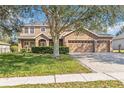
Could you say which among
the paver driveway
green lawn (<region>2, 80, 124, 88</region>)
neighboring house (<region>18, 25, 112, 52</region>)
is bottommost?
green lawn (<region>2, 80, 124, 88</region>)

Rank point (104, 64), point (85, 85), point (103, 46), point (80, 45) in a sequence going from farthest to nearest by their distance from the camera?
point (103, 46)
point (80, 45)
point (104, 64)
point (85, 85)

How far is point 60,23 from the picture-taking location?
21.9 metres

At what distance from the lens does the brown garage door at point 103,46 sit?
40.5 metres

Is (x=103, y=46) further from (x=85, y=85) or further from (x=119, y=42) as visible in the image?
(x=85, y=85)

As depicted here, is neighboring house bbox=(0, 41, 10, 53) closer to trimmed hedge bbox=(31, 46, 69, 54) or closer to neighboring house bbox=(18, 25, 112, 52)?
neighboring house bbox=(18, 25, 112, 52)

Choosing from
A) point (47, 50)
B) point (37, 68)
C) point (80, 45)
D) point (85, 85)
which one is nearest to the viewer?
point (85, 85)

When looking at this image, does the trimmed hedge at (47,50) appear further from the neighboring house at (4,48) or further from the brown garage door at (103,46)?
the brown garage door at (103,46)

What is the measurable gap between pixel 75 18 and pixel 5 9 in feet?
20.9

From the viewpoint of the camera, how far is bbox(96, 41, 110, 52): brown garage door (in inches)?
1594

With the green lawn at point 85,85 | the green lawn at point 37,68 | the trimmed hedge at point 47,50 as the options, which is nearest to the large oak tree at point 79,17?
the green lawn at point 37,68

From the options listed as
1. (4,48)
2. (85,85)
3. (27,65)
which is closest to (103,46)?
(4,48)

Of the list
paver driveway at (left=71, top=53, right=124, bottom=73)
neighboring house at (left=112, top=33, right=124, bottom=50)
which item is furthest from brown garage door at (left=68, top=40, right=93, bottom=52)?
paver driveway at (left=71, top=53, right=124, bottom=73)

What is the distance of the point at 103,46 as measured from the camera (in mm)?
40781
